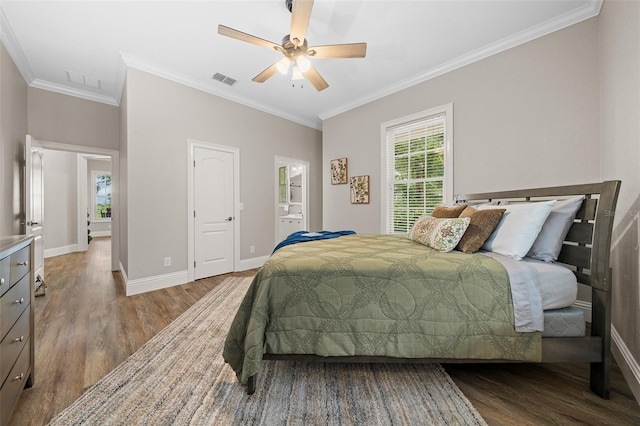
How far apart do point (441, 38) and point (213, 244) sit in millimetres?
3915

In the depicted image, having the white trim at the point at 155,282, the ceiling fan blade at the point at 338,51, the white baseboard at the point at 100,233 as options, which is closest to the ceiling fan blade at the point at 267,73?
the ceiling fan blade at the point at 338,51

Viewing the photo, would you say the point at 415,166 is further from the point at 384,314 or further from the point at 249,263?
the point at 249,263

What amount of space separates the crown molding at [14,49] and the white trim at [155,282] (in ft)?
9.21

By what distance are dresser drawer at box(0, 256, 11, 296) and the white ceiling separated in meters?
2.34

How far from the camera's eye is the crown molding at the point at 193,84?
3090 mm

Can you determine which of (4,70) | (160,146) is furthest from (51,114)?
(160,146)

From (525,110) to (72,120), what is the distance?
5848mm

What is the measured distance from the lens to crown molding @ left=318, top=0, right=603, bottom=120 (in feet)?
7.52

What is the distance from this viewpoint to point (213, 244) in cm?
389

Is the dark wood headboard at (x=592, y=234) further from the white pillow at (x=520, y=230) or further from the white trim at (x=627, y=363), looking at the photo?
the white trim at (x=627, y=363)

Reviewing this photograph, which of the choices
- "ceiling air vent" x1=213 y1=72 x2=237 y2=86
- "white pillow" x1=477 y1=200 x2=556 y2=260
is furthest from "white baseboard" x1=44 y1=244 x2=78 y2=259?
"white pillow" x1=477 y1=200 x2=556 y2=260

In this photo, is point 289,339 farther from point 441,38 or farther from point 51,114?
point 51,114

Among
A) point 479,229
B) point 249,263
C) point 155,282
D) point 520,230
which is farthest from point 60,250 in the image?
point 520,230

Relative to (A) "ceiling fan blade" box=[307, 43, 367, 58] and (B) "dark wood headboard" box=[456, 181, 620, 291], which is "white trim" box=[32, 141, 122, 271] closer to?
(A) "ceiling fan blade" box=[307, 43, 367, 58]
